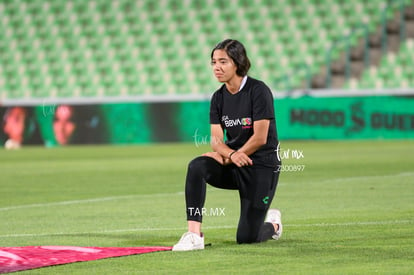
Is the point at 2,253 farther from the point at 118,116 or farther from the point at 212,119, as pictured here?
the point at 118,116

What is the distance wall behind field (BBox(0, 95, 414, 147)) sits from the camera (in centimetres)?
2591

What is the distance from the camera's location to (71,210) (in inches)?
423

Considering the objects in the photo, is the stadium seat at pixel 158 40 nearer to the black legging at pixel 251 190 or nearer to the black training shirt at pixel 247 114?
the black training shirt at pixel 247 114

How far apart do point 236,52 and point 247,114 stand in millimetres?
488

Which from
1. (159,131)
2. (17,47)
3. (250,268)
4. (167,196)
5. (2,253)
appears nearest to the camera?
(250,268)

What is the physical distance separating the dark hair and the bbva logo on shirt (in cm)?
35

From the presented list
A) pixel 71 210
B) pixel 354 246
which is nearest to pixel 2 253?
pixel 354 246

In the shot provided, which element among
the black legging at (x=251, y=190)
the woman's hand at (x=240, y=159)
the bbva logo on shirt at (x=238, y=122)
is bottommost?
the black legging at (x=251, y=190)

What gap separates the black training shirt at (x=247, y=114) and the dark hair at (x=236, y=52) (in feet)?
0.54

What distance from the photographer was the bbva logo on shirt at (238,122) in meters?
7.58

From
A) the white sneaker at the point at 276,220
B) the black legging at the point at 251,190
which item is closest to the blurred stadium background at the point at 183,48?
the white sneaker at the point at 276,220

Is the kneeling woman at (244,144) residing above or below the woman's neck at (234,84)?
below

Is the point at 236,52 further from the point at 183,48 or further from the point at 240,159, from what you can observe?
the point at 183,48

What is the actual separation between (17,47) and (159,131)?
7823mm
